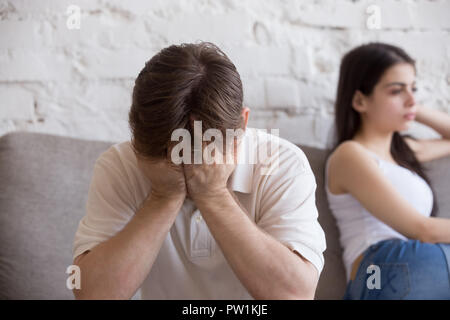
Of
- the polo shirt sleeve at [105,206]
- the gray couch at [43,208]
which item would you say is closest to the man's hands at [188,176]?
the polo shirt sleeve at [105,206]

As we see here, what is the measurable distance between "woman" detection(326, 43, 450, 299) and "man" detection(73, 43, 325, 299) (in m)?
0.30

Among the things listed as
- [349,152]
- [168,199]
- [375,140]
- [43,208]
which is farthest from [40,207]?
[375,140]

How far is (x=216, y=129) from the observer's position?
0.50 meters

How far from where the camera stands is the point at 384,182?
3.51 ft

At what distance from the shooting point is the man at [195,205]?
497 millimetres

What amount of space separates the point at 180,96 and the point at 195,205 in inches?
7.5

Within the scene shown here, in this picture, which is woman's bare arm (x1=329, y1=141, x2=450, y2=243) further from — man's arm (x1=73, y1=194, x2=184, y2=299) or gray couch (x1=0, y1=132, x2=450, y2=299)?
man's arm (x1=73, y1=194, x2=184, y2=299)

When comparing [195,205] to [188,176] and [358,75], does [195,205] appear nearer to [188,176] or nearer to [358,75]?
[188,176]

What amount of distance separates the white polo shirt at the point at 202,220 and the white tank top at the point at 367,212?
1.08 feet

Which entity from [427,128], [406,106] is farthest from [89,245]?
[427,128]

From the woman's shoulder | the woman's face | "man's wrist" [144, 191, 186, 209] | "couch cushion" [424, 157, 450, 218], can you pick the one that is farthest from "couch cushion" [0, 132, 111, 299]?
"couch cushion" [424, 157, 450, 218]

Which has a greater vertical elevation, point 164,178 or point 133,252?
point 164,178

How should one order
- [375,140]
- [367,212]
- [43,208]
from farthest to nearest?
[375,140], [367,212], [43,208]

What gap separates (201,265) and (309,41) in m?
0.66
